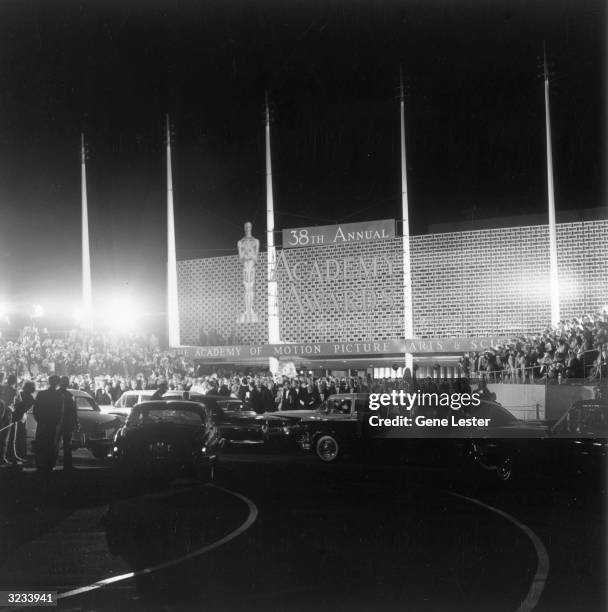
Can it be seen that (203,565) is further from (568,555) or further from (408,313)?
(408,313)

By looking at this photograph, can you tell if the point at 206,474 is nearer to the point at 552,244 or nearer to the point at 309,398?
the point at 309,398

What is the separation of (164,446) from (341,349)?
106 ft

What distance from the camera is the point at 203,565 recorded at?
7.66 m

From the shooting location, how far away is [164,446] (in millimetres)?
14000

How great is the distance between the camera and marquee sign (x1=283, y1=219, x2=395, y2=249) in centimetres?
4481

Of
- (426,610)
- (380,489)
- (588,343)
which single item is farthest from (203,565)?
(588,343)

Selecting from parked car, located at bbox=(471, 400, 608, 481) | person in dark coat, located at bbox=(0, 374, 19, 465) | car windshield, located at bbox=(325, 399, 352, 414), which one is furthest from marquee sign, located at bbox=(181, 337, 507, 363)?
person in dark coat, located at bbox=(0, 374, 19, 465)

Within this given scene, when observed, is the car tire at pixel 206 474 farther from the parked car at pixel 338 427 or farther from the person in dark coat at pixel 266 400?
the person in dark coat at pixel 266 400

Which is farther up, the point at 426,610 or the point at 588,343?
the point at 588,343

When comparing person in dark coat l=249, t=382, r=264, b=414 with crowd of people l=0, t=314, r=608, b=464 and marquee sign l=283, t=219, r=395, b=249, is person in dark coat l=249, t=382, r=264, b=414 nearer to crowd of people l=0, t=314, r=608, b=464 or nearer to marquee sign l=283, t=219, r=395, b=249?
crowd of people l=0, t=314, r=608, b=464

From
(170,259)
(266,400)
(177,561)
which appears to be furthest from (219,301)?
(177,561)

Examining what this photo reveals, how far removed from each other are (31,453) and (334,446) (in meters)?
7.39

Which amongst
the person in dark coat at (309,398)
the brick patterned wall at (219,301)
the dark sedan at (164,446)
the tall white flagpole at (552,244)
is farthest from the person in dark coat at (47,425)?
the brick patterned wall at (219,301)

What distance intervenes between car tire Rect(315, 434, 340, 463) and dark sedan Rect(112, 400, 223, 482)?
10.9ft
